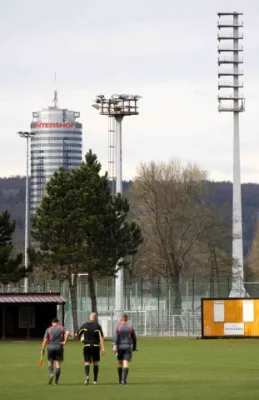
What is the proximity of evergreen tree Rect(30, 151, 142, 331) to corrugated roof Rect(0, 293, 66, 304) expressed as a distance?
3.31 meters

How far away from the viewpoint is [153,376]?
40.1 m

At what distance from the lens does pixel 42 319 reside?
274 ft

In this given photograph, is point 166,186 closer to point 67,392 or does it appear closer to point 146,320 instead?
point 146,320

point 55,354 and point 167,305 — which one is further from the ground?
point 167,305

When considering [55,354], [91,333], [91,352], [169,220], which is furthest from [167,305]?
[55,354]

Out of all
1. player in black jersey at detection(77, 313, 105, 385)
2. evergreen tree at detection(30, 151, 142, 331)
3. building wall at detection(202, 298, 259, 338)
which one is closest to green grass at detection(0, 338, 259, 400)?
player in black jersey at detection(77, 313, 105, 385)

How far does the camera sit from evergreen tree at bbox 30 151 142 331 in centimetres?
8375

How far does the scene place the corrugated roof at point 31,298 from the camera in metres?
79.7

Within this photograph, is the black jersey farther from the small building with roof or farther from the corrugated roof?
the small building with roof

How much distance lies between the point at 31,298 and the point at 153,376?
41316 mm

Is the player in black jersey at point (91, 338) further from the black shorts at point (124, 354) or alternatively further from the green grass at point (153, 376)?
the green grass at point (153, 376)

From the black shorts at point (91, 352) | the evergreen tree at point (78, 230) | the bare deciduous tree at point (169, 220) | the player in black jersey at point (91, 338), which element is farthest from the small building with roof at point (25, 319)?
the player in black jersey at point (91, 338)

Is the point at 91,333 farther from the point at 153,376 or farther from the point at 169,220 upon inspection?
the point at 169,220

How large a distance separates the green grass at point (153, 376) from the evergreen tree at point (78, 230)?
795 inches
